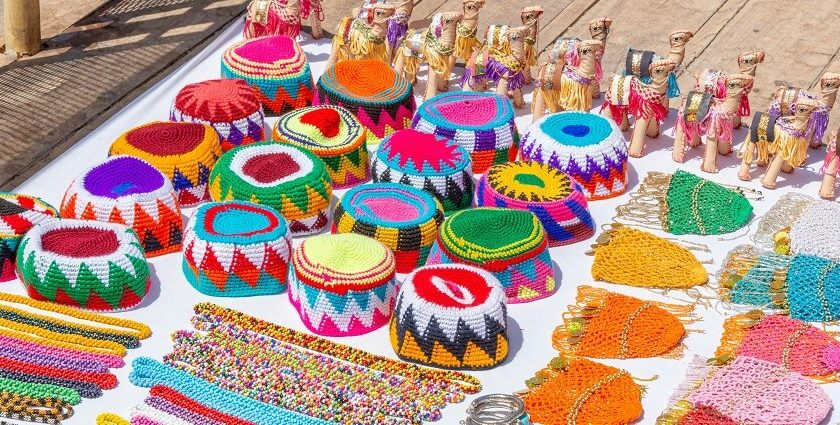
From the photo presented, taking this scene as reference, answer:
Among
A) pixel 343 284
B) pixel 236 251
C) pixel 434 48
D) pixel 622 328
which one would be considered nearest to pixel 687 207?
pixel 622 328

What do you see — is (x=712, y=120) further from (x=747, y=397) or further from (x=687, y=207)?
(x=747, y=397)

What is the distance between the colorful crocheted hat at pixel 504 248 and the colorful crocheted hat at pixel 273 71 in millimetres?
1025

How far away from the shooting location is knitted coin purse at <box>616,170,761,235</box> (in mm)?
4285

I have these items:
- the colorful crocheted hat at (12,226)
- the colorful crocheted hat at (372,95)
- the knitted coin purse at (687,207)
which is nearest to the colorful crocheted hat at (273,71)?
the colorful crocheted hat at (372,95)

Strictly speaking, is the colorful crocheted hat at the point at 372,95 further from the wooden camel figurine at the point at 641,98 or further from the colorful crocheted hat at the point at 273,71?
the wooden camel figurine at the point at 641,98

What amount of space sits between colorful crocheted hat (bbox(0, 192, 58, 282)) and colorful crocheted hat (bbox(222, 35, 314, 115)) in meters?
0.97

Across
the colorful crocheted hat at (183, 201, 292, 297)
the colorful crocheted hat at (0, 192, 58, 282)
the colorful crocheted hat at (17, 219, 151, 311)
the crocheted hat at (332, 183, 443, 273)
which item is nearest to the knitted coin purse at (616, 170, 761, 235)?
the crocheted hat at (332, 183, 443, 273)

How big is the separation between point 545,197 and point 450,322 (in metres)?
0.70

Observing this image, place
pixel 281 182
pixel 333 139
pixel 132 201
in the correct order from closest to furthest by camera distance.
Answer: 1. pixel 132 201
2. pixel 281 182
3. pixel 333 139

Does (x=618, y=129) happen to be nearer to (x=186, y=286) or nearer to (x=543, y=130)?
(x=543, y=130)

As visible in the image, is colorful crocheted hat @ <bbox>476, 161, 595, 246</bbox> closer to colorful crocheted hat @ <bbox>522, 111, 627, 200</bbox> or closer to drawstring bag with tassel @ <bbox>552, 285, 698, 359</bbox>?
colorful crocheted hat @ <bbox>522, 111, 627, 200</bbox>

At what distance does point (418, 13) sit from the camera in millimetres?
5656

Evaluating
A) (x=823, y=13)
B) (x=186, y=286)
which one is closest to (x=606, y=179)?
(x=186, y=286)

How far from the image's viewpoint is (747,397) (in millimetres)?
3514
